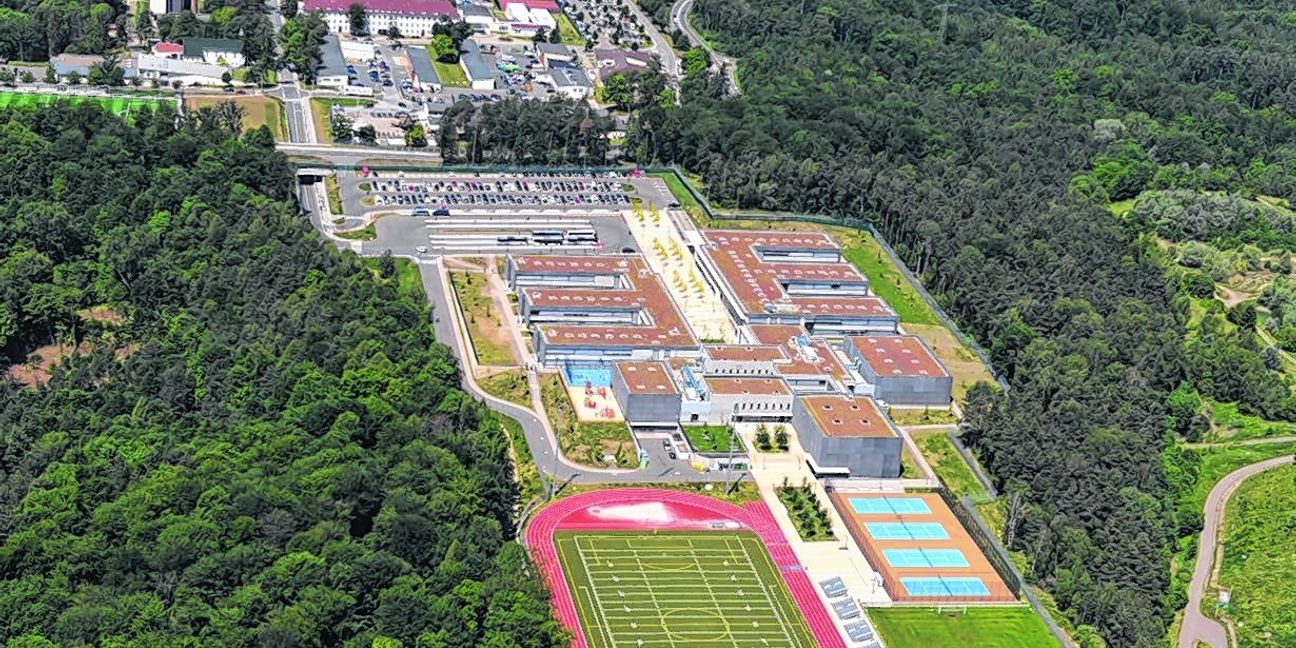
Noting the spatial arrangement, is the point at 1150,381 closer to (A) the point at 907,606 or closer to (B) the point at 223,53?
(A) the point at 907,606

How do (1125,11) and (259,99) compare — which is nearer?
(259,99)

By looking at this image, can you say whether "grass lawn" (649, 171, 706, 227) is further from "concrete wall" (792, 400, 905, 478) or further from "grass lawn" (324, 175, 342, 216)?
"concrete wall" (792, 400, 905, 478)

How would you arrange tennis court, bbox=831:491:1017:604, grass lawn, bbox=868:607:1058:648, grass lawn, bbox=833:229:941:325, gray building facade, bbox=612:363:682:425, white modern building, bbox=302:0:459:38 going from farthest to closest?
white modern building, bbox=302:0:459:38 < grass lawn, bbox=833:229:941:325 < gray building facade, bbox=612:363:682:425 < tennis court, bbox=831:491:1017:604 < grass lawn, bbox=868:607:1058:648

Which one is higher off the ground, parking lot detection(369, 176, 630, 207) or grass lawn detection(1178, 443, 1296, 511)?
grass lawn detection(1178, 443, 1296, 511)

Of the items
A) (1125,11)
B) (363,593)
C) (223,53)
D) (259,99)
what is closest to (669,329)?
(363,593)

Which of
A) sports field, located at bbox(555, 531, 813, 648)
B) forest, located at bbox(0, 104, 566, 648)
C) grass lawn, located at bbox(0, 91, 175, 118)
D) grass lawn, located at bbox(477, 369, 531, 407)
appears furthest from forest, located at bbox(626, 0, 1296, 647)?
grass lawn, located at bbox(0, 91, 175, 118)
